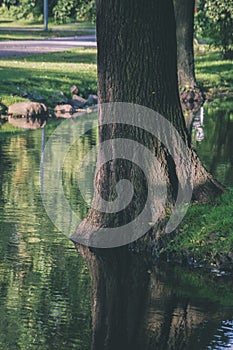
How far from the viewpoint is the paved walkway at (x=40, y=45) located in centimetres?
3625

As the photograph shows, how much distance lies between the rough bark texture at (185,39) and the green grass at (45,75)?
91.1 inches

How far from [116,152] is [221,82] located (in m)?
21.2

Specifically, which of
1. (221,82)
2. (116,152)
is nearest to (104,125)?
(116,152)

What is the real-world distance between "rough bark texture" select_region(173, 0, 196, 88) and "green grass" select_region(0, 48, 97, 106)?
231cm

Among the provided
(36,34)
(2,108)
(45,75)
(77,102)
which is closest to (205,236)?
(2,108)

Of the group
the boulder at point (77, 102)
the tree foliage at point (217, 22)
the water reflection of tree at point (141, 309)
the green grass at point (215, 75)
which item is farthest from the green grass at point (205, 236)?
the tree foliage at point (217, 22)

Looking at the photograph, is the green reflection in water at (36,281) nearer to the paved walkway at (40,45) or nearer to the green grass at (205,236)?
the green grass at (205,236)

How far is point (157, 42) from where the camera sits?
1170 centimetres

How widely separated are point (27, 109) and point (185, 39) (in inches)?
261

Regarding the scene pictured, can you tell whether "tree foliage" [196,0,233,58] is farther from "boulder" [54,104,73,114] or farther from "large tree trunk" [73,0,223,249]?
"large tree trunk" [73,0,223,249]

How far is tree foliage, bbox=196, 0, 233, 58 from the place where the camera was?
3069 centimetres

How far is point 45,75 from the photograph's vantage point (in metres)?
27.9

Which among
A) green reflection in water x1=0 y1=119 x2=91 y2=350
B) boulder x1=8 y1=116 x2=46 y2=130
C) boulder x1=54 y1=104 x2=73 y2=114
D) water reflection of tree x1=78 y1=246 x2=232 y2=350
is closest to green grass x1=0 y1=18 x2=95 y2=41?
boulder x1=54 y1=104 x2=73 y2=114

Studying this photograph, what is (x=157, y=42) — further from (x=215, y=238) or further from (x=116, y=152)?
(x=215, y=238)
